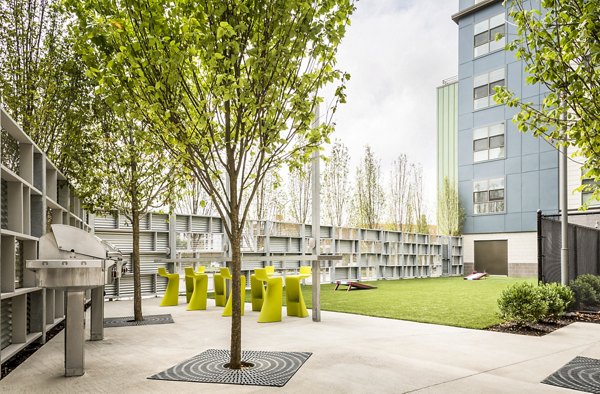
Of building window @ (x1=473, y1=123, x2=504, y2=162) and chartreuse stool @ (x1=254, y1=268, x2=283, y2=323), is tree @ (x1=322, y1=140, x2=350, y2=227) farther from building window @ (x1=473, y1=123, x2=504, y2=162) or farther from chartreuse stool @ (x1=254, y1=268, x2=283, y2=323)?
chartreuse stool @ (x1=254, y1=268, x2=283, y2=323)

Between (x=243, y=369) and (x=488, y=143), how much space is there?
23.4 m

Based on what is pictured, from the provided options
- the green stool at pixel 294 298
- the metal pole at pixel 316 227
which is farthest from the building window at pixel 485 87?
the green stool at pixel 294 298

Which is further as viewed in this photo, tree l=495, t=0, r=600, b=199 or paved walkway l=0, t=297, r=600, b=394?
tree l=495, t=0, r=600, b=199

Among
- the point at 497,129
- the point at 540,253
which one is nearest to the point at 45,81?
the point at 540,253

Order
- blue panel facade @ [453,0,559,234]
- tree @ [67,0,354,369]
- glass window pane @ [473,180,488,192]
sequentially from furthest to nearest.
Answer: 1. glass window pane @ [473,180,488,192]
2. blue panel facade @ [453,0,559,234]
3. tree @ [67,0,354,369]

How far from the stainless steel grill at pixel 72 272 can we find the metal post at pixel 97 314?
51.7 inches

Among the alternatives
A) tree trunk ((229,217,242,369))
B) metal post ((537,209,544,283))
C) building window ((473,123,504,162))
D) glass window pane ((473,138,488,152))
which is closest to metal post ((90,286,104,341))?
tree trunk ((229,217,242,369))

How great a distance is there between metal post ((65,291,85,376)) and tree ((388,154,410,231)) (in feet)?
83.5

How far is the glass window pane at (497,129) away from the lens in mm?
24438

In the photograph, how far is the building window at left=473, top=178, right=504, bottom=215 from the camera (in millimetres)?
24578

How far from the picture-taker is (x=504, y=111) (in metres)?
24.2

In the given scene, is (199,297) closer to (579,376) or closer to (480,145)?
(579,376)

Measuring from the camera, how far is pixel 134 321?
7.93 m

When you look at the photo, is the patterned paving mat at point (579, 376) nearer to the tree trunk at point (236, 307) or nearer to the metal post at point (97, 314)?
the tree trunk at point (236, 307)
